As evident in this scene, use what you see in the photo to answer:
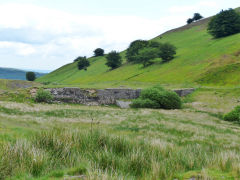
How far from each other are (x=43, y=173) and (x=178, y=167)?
4013 mm

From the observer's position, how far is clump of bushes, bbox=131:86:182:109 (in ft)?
125

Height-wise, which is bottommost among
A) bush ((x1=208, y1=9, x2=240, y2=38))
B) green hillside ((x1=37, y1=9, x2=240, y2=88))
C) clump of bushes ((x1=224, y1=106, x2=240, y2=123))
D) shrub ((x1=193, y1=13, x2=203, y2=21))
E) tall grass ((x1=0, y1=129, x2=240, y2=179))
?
clump of bushes ((x1=224, y1=106, x2=240, y2=123))

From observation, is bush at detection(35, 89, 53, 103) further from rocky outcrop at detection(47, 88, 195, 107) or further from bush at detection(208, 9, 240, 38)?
bush at detection(208, 9, 240, 38)

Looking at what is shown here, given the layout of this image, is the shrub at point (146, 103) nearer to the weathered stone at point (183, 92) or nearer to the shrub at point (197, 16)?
the weathered stone at point (183, 92)

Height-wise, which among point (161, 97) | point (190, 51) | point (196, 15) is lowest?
point (161, 97)

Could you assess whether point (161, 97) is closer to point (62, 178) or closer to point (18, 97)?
point (18, 97)

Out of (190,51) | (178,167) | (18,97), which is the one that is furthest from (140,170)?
(190,51)

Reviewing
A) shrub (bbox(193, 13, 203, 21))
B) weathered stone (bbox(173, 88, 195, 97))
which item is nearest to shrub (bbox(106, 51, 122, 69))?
weathered stone (bbox(173, 88, 195, 97))

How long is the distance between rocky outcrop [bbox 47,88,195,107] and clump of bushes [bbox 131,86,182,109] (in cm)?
704

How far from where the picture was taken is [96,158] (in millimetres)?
7305

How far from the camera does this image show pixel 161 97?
3838 cm

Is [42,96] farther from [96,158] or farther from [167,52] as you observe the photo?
[167,52]

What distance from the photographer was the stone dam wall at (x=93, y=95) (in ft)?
154

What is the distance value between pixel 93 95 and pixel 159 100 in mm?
15818
